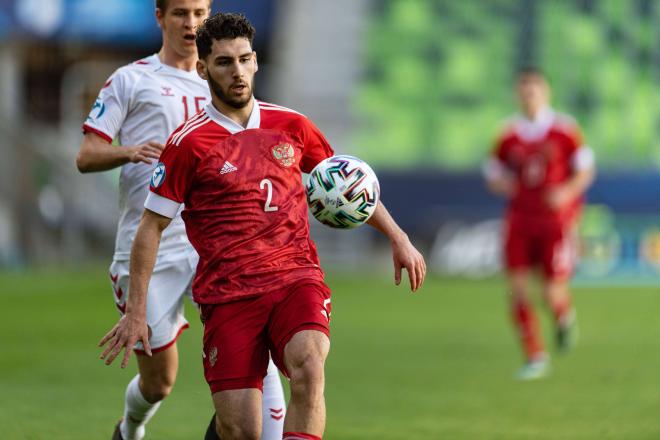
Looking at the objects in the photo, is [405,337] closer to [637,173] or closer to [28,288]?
[28,288]

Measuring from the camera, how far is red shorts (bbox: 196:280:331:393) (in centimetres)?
546

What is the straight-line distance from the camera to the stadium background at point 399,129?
19.9 meters

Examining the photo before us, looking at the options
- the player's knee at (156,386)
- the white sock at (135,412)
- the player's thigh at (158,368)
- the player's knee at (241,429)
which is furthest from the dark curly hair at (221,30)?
the white sock at (135,412)

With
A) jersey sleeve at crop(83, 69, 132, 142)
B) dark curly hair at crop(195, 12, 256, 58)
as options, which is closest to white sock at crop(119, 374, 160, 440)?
jersey sleeve at crop(83, 69, 132, 142)

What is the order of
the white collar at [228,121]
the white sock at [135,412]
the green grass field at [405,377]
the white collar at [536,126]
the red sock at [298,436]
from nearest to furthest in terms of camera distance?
the red sock at [298,436], the white collar at [228,121], the white sock at [135,412], the green grass field at [405,377], the white collar at [536,126]

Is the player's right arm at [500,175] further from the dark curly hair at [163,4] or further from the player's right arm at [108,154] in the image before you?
the player's right arm at [108,154]

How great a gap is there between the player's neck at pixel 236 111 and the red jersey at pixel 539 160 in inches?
295

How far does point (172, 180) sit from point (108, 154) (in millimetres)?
947

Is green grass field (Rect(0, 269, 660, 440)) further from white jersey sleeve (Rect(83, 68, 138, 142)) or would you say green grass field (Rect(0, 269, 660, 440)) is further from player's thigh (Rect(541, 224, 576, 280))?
white jersey sleeve (Rect(83, 68, 138, 142))

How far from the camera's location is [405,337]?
48.3 ft

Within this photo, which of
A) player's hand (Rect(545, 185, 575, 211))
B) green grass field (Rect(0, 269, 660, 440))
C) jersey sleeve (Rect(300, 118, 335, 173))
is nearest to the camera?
jersey sleeve (Rect(300, 118, 335, 173))

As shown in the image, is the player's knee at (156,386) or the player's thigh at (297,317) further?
the player's knee at (156,386)

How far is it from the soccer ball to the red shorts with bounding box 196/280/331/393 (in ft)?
1.04

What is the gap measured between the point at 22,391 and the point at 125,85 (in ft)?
14.1
